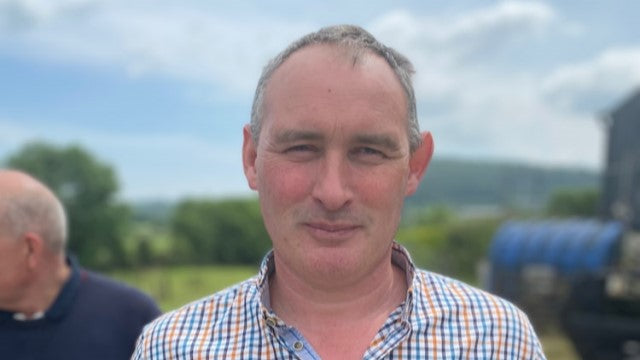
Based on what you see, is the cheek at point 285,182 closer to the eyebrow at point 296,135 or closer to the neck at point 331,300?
the eyebrow at point 296,135

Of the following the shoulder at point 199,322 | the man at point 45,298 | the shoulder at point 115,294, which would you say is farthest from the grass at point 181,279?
the shoulder at point 199,322

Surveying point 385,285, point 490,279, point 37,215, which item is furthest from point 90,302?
point 490,279

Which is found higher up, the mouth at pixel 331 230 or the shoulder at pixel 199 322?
the mouth at pixel 331 230

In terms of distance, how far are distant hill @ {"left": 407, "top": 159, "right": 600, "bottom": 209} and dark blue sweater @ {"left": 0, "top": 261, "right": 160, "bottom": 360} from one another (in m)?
16.5

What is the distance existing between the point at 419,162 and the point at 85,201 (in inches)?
418

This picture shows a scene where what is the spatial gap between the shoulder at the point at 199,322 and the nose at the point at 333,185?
263 mm

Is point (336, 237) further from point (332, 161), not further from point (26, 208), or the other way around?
point (26, 208)

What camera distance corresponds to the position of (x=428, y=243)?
17406 mm

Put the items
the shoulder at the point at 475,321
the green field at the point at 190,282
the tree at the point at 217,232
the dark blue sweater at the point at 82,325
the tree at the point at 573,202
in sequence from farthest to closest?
the tree at the point at 573,202, the tree at the point at 217,232, the green field at the point at 190,282, the dark blue sweater at the point at 82,325, the shoulder at the point at 475,321

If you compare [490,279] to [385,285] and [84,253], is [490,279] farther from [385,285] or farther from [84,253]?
[385,285]

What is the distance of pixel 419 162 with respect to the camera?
4.84 feet

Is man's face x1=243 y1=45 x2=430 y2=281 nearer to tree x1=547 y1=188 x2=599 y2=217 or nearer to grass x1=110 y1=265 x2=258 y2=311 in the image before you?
grass x1=110 y1=265 x2=258 y2=311

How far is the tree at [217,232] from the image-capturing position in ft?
40.8

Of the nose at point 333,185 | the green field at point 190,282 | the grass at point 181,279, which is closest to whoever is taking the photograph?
the nose at point 333,185
